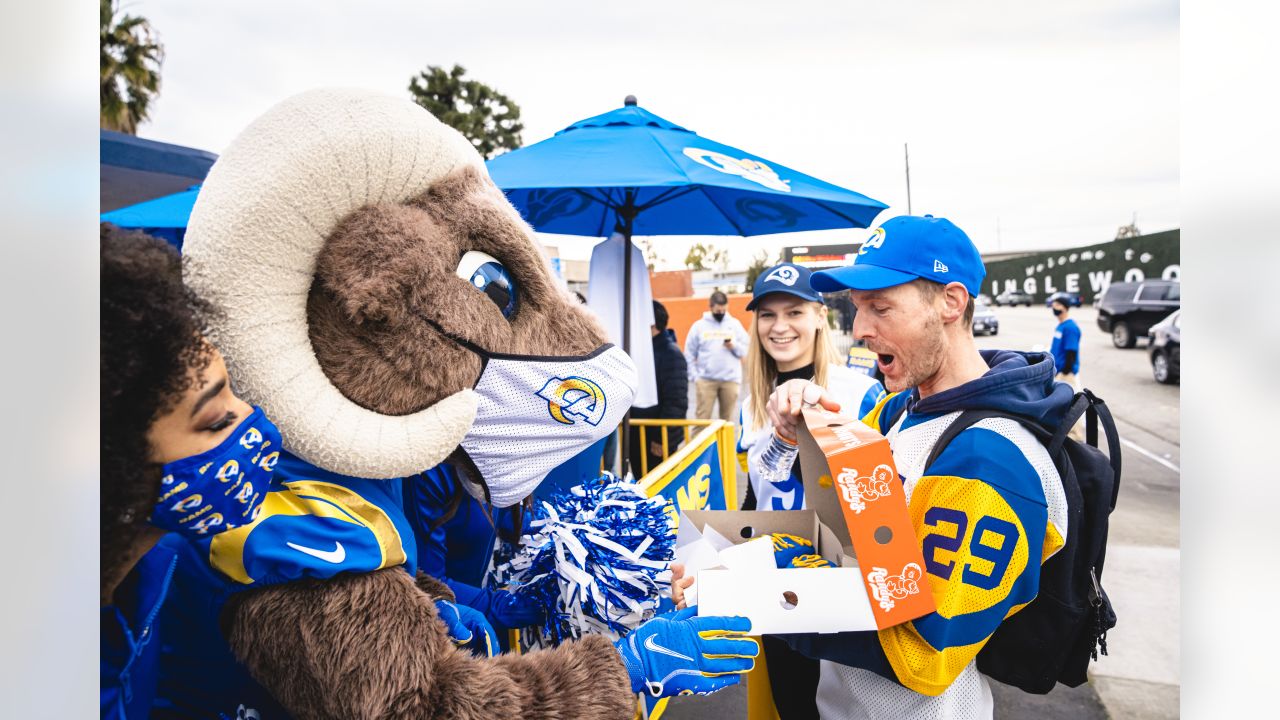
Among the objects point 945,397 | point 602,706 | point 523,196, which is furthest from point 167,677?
point 523,196

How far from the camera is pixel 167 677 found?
149 cm

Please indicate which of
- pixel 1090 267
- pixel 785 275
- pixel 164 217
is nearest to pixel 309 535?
pixel 785 275

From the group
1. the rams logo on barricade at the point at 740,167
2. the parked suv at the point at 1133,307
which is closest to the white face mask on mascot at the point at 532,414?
the rams logo on barricade at the point at 740,167

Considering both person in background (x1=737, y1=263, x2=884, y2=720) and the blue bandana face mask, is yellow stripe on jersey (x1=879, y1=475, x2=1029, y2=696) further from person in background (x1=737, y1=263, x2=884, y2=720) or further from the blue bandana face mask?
person in background (x1=737, y1=263, x2=884, y2=720)

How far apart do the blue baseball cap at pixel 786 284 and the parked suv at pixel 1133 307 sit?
67.9ft

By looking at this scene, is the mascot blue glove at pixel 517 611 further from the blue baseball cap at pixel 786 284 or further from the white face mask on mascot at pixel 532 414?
the blue baseball cap at pixel 786 284

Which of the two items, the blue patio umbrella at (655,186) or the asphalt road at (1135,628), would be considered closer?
the blue patio umbrella at (655,186)

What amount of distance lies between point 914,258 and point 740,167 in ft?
7.70

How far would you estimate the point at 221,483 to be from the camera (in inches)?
41.8

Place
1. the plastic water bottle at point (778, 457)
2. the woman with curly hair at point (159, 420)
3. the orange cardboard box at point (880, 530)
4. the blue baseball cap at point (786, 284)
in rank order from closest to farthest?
1. the woman with curly hair at point (159, 420)
2. the orange cardboard box at point (880, 530)
3. the plastic water bottle at point (778, 457)
4. the blue baseball cap at point (786, 284)

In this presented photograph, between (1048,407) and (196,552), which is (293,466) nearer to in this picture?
(196,552)

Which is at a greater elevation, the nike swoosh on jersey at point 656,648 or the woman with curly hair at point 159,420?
the woman with curly hair at point 159,420

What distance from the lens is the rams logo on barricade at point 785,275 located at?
3691 mm

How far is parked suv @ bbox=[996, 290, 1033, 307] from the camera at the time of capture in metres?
52.4
